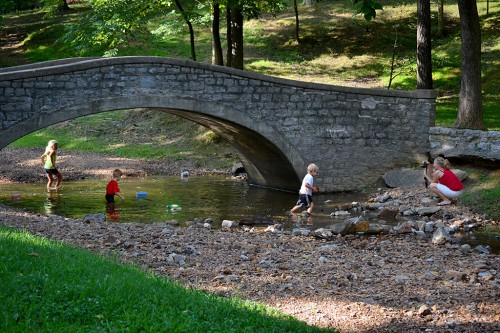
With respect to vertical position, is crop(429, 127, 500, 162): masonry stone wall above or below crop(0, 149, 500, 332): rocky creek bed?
above

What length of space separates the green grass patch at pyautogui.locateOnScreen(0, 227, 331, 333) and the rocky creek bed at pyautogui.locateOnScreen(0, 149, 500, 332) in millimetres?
1086

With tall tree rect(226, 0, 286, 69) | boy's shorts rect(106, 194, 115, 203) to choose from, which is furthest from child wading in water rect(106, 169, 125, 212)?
tall tree rect(226, 0, 286, 69)

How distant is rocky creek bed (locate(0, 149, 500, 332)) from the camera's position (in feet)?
24.1

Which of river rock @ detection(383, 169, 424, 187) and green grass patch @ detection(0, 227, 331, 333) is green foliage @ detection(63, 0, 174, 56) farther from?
green grass patch @ detection(0, 227, 331, 333)

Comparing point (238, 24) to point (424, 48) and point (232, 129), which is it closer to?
point (232, 129)

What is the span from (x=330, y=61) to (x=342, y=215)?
15144 mm

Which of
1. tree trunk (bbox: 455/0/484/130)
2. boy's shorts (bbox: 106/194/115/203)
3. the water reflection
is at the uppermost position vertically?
tree trunk (bbox: 455/0/484/130)

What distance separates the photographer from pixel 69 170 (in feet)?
71.0

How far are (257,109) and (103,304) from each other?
37.9 feet

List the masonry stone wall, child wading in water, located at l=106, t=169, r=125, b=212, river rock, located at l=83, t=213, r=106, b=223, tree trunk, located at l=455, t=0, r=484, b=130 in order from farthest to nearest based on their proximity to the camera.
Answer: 1. tree trunk, located at l=455, t=0, r=484, b=130
2. the masonry stone wall
3. child wading in water, located at l=106, t=169, r=125, b=212
4. river rock, located at l=83, t=213, r=106, b=223

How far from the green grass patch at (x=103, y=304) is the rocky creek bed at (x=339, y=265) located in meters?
1.09

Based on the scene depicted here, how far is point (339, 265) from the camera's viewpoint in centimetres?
967

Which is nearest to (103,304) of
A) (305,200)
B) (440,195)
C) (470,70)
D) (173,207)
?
(173,207)

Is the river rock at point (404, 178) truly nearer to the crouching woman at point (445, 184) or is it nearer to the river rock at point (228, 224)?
the crouching woman at point (445, 184)
